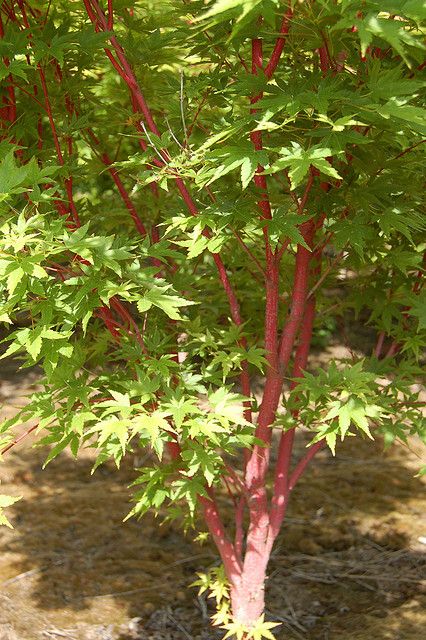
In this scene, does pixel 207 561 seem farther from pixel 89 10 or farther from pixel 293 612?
pixel 89 10

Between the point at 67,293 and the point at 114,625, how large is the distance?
6.17 feet

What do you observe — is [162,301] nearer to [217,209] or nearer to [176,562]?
[217,209]

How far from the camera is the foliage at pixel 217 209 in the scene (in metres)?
2.17

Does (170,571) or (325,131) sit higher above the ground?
(325,131)

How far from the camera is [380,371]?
3.26m

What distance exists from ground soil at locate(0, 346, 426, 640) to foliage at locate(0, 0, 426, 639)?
0.49 meters

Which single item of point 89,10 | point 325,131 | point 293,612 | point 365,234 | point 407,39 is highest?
point 89,10

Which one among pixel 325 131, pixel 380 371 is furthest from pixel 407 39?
pixel 380 371

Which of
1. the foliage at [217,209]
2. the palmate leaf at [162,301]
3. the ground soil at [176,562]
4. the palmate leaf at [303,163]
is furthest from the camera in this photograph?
the ground soil at [176,562]

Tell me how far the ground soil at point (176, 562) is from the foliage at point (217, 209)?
0.49 m

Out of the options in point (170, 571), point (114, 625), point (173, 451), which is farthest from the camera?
point (170, 571)

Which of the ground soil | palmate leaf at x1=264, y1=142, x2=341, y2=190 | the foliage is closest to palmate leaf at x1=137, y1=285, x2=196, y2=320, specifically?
the foliage

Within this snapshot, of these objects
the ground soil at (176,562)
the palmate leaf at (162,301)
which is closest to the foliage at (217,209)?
the palmate leaf at (162,301)

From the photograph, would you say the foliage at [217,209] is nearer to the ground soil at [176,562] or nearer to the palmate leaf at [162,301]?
the palmate leaf at [162,301]
